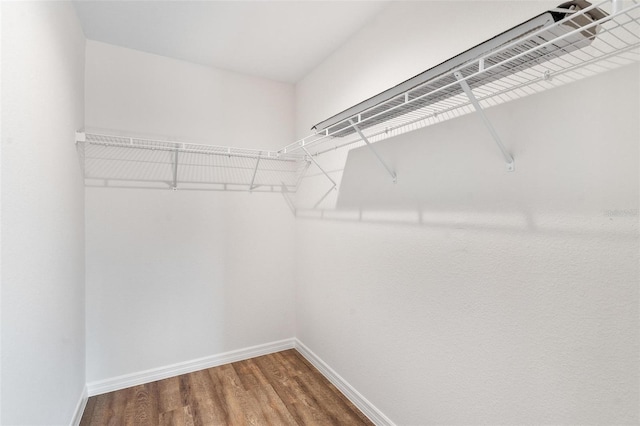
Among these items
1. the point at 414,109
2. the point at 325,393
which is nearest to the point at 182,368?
the point at 325,393

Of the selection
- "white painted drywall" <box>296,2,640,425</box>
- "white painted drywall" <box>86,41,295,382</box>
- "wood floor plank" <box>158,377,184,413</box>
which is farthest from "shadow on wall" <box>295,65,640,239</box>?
"wood floor plank" <box>158,377,184,413</box>

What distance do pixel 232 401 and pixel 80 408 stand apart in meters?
0.89

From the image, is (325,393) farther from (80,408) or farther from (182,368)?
(80,408)

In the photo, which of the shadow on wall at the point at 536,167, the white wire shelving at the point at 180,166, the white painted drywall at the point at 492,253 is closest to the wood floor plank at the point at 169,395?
the white painted drywall at the point at 492,253

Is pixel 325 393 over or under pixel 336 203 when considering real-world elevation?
under

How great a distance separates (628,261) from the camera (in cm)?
88

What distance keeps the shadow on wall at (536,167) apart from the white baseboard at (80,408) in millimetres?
2098

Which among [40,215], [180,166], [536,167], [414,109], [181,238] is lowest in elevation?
[181,238]

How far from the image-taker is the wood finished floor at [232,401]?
6.04 feet

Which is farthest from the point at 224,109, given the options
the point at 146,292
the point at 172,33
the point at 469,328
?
the point at 469,328

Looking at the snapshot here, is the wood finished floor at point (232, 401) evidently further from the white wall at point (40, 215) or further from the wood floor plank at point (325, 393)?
the white wall at point (40, 215)

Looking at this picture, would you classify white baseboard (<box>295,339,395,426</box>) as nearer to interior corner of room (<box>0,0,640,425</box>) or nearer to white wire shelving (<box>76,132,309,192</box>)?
interior corner of room (<box>0,0,640,425</box>)

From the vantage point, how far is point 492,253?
1225mm

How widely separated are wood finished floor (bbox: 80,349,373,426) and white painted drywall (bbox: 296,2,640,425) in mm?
242
